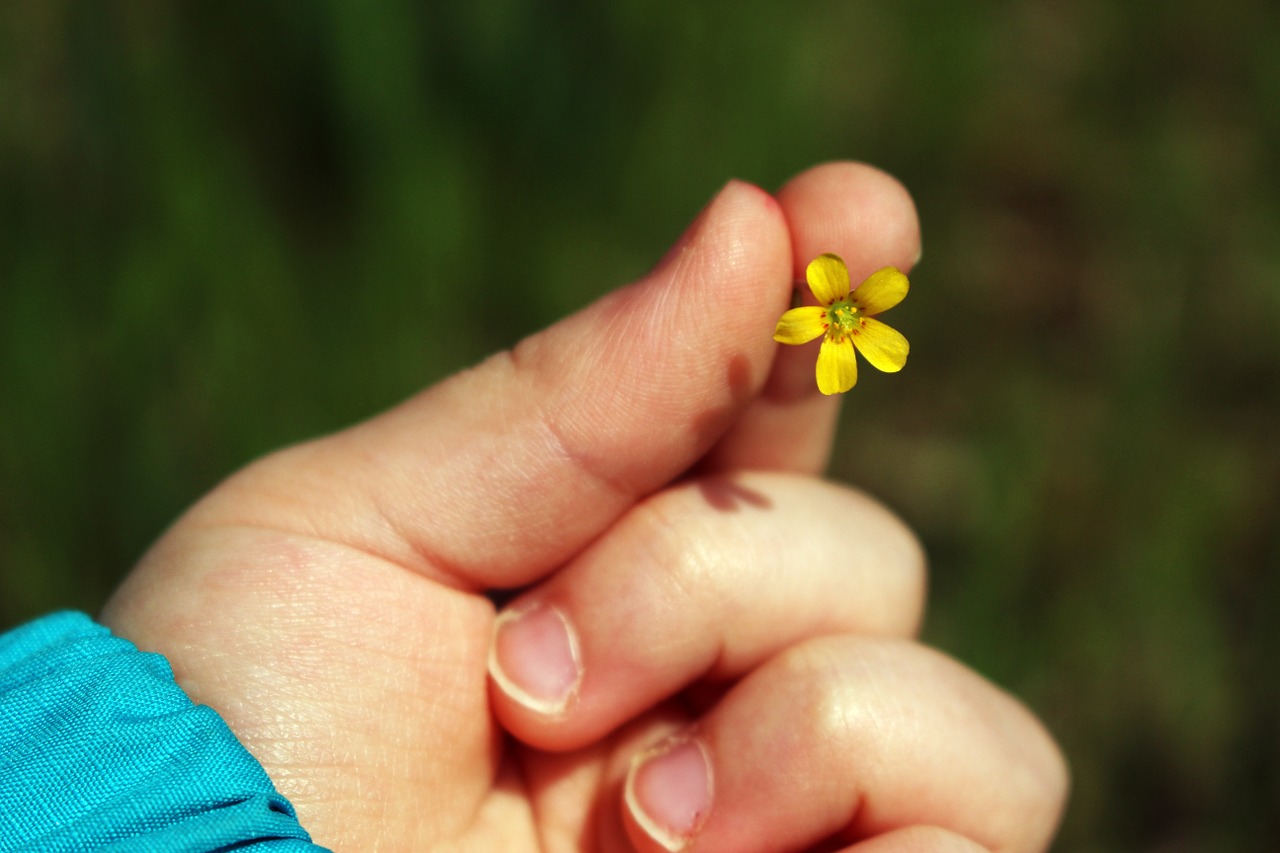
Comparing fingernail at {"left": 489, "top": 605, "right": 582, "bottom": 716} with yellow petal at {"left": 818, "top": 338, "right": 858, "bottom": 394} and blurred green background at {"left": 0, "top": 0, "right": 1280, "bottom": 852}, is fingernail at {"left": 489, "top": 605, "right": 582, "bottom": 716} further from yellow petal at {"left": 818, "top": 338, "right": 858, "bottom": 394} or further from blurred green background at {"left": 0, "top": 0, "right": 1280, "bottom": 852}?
blurred green background at {"left": 0, "top": 0, "right": 1280, "bottom": 852}

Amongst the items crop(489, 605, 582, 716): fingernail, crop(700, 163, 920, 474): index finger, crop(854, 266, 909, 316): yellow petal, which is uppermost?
crop(700, 163, 920, 474): index finger

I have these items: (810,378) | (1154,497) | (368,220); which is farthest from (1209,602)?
(368,220)

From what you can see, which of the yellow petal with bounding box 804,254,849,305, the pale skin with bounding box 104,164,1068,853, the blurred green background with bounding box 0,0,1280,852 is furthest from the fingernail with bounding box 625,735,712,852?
the blurred green background with bounding box 0,0,1280,852

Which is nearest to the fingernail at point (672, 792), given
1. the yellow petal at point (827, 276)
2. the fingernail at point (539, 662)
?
the fingernail at point (539, 662)

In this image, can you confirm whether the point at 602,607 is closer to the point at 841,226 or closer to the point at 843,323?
the point at 843,323

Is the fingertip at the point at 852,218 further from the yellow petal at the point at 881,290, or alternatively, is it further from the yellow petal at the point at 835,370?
the yellow petal at the point at 835,370

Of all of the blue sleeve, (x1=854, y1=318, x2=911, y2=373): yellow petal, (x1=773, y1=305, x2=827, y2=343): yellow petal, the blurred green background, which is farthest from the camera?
the blurred green background
